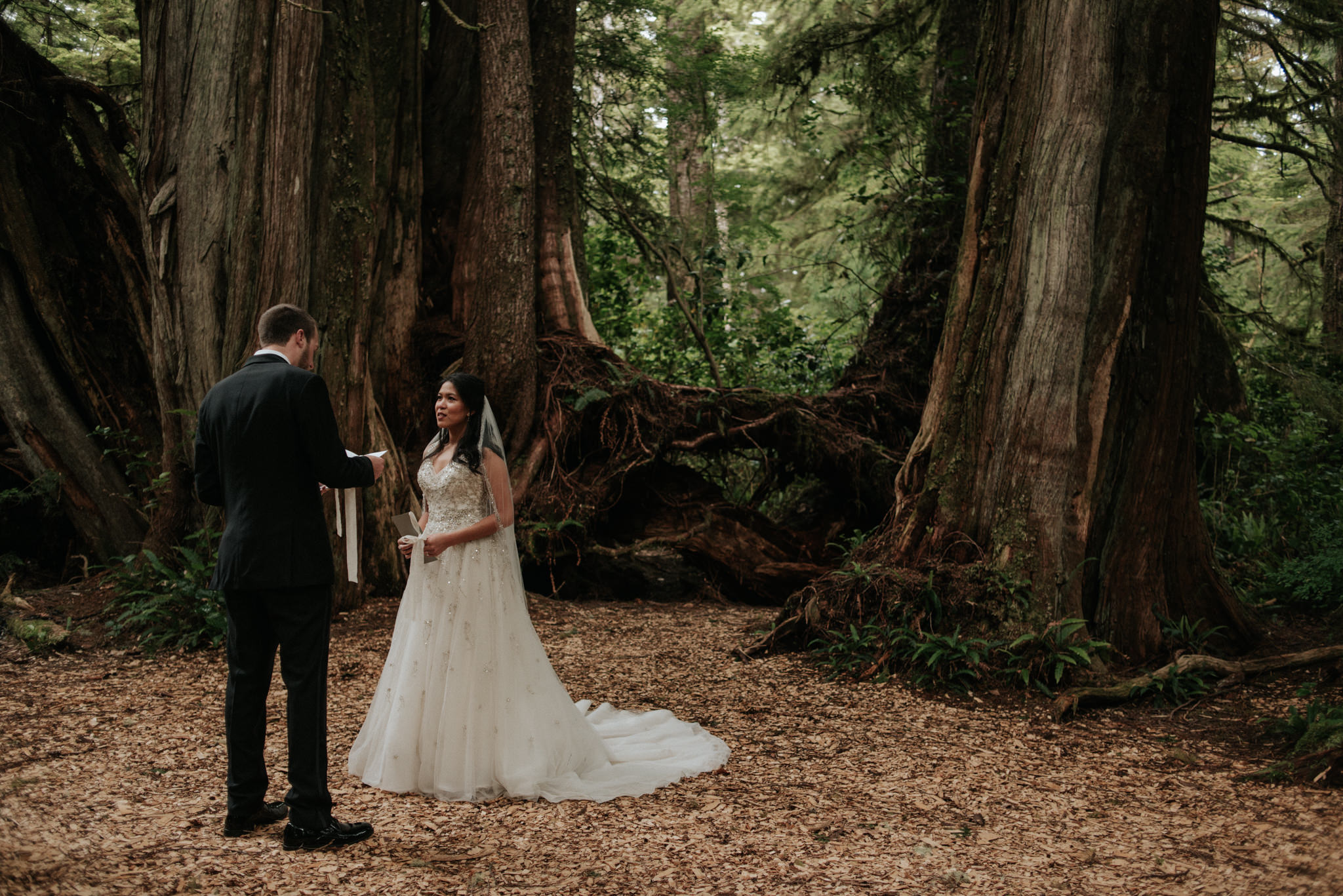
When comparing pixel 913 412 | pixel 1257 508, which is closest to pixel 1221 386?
pixel 1257 508

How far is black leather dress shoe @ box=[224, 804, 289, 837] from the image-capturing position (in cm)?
347

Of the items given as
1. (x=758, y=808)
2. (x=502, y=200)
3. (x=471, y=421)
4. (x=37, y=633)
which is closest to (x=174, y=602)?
(x=37, y=633)

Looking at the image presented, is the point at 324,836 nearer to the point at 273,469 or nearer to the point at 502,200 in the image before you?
the point at 273,469

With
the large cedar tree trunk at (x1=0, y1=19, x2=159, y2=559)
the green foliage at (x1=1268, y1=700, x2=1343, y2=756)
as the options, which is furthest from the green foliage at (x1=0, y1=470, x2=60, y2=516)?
the green foliage at (x1=1268, y1=700, x2=1343, y2=756)

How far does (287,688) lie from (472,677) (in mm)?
909

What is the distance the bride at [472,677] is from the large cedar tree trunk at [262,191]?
3100 mm

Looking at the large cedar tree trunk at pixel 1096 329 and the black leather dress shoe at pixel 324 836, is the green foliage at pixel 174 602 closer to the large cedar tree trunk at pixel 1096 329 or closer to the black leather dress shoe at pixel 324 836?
the black leather dress shoe at pixel 324 836

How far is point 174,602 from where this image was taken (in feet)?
21.5

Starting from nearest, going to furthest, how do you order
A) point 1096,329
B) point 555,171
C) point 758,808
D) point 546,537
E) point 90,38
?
point 758,808 < point 1096,329 < point 546,537 < point 555,171 < point 90,38

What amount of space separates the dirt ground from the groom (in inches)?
7.2

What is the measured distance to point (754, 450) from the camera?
912cm

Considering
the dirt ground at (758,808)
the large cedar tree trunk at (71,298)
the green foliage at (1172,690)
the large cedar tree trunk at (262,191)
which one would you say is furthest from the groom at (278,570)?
the large cedar tree trunk at (71,298)

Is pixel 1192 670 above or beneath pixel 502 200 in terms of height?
beneath

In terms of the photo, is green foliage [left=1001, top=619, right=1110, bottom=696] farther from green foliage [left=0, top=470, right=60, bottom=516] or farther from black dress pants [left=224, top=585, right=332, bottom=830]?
green foliage [left=0, top=470, right=60, bottom=516]
